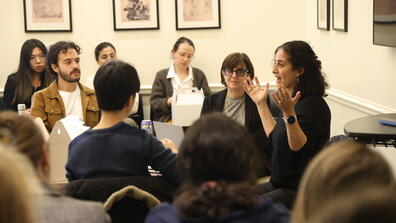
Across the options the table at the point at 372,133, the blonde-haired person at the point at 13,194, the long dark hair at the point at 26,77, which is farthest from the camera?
the long dark hair at the point at 26,77

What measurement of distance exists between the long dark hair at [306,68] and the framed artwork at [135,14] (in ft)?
10.9

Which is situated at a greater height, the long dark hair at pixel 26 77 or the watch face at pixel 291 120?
the long dark hair at pixel 26 77

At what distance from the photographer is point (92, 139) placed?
239cm

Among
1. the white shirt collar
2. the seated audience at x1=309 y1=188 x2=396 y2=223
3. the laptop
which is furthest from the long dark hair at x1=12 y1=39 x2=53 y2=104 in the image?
the seated audience at x1=309 y1=188 x2=396 y2=223

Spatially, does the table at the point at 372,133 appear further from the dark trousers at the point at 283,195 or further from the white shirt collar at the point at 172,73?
the white shirt collar at the point at 172,73

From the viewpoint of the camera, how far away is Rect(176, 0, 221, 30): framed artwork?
6395 millimetres

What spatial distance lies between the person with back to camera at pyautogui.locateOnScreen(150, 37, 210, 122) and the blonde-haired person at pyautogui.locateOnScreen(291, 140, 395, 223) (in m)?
4.46

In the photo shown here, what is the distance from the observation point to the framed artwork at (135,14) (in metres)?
6.42

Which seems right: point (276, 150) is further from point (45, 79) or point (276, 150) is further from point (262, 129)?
point (45, 79)

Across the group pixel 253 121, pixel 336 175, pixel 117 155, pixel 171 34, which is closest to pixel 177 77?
pixel 171 34

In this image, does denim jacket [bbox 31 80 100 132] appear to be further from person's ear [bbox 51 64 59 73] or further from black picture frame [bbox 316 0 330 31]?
black picture frame [bbox 316 0 330 31]

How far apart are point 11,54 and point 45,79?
63.2 inches

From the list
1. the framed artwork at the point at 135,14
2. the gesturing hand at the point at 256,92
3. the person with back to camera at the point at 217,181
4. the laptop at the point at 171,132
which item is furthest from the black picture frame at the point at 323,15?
the person with back to camera at the point at 217,181

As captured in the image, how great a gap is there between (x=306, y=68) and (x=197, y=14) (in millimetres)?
3320
